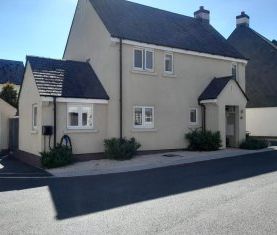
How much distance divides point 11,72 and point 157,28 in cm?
2712

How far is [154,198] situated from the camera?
923 cm

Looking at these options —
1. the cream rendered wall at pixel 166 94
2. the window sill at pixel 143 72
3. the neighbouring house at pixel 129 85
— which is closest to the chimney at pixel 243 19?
the neighbouring house at pixel 129 85

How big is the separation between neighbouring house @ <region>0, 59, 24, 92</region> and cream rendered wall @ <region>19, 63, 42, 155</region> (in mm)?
22691

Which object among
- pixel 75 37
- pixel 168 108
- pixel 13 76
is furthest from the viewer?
pixel 13 76

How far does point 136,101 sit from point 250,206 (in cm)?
1155

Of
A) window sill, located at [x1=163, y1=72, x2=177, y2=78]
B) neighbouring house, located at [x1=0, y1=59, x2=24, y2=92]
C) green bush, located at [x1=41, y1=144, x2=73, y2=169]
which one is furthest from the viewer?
A: neighbouring house, located at [x1=0, y1=59, x2=24, y2=92]

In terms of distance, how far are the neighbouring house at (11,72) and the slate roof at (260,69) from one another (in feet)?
84.2

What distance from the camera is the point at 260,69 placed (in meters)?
33.3

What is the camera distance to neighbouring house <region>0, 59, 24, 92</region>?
41844 mm

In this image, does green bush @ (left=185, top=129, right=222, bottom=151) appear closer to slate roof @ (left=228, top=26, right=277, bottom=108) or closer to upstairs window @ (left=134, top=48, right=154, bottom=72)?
upstairs window @ (left=134, top=48, right=154, bottom=72)

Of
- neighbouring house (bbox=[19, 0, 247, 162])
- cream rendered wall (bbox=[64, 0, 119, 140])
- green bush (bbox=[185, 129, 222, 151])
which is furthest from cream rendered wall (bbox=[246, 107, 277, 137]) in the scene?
cream rendered wall (bbox=[64, 0, 119, 140])

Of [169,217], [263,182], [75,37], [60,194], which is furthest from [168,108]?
[169,217]

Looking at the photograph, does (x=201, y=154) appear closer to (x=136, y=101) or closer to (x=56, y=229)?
(x=136, y=101)

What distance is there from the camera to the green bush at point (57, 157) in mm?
15250
